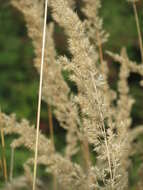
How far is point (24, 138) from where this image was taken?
184 centimetres

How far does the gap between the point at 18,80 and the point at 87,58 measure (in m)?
4.58

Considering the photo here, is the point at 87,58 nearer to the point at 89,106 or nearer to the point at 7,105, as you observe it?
the point at 89,106

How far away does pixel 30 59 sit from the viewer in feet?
19.9

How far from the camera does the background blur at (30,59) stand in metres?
5.63

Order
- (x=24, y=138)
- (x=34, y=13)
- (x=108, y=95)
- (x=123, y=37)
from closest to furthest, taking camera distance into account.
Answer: (x=24, y=138) → (x=34, y=13) → (x=108, y=95) → (x=123, y=37)

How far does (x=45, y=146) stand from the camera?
1.87 metres

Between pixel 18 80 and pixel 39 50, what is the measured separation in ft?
12.1

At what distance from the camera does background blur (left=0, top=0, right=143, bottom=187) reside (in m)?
5.63

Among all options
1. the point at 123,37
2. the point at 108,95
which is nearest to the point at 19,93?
the point at 123,37

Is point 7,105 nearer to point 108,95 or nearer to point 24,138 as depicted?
point 108,95

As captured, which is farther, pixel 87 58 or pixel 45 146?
pixel 45 146

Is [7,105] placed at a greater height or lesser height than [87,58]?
lesser

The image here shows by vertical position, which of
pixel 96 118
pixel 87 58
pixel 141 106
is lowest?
pixel 141 106

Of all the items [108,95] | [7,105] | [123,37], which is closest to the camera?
[108,95]
